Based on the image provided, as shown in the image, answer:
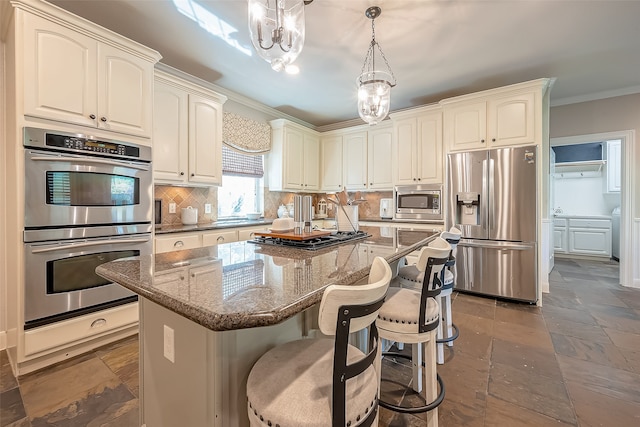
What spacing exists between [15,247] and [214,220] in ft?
6.51

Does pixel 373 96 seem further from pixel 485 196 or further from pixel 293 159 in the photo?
pixel 293 159

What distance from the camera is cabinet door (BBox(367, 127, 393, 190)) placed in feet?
14.2

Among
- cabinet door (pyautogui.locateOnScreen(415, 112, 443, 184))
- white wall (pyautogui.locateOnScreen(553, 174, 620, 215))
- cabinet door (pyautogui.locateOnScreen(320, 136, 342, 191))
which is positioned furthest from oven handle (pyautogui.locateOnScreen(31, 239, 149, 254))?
white wall (pyautogui.locateOnScreen(553, 174, 620, 215))

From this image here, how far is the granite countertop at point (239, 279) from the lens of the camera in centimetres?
62

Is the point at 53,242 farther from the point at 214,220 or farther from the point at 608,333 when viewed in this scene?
the point at 608,333

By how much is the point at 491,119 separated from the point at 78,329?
453cm

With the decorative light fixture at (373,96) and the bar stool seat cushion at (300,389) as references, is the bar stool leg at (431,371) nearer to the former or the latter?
the bar stool seat cushion at (300,389)

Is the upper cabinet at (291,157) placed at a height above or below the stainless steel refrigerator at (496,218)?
above

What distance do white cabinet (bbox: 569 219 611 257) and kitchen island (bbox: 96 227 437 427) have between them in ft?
22.4

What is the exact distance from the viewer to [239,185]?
4.14 metres

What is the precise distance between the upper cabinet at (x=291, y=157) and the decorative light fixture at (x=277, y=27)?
8.97ft

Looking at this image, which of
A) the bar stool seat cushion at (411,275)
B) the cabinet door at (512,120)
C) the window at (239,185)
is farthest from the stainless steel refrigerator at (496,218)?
the window at (239,185)

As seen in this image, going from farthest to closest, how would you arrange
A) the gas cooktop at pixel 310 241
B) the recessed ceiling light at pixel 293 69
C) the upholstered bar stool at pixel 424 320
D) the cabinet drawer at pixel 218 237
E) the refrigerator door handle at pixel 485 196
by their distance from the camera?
the refrigerator door handle at pixel 485 196
the recessed ceiling light at pixel 293 69
the cabinet drawer at pixel 218 237
the gas cooktop at pixel 310 241
the upholstered bar stool at pixel 424 320

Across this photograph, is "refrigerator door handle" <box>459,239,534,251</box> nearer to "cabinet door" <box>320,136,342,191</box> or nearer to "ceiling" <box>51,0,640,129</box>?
"ceiling" <box>51,0,640,129</box>
